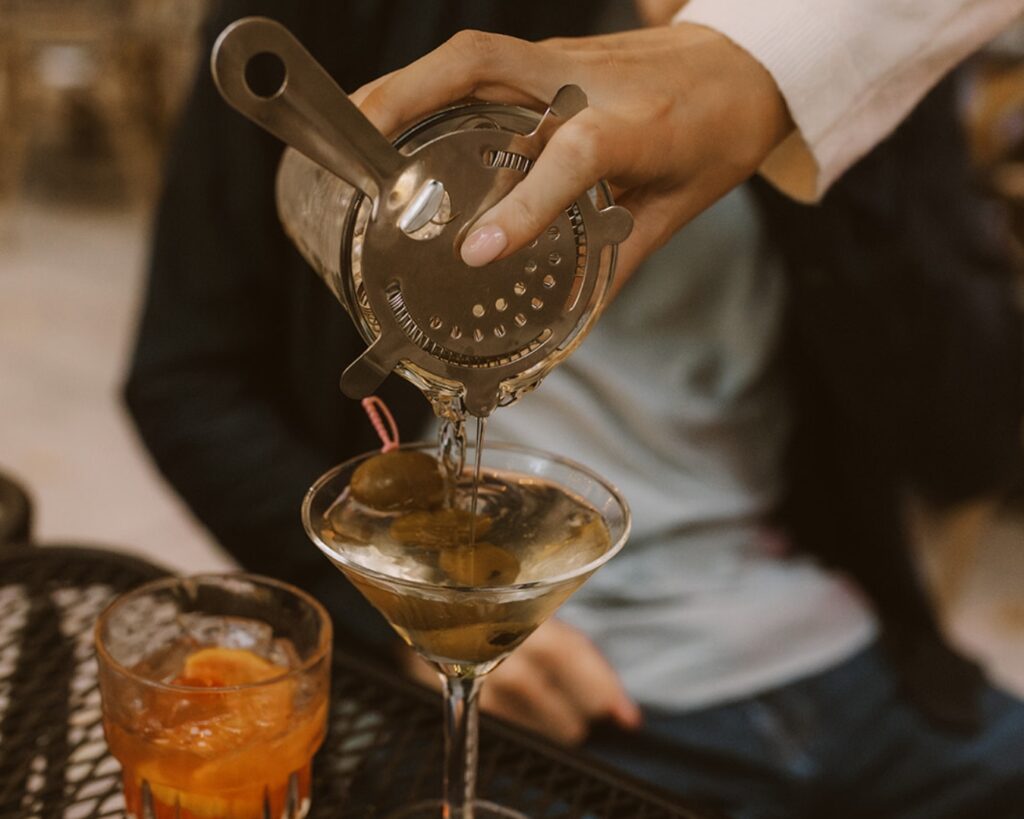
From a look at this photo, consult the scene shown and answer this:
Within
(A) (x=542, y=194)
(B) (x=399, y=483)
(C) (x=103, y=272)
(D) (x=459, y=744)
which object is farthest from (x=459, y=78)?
(C) (x=103, y=272)

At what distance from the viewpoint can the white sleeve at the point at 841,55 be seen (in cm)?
50

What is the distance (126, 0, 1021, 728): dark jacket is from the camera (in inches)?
30.8

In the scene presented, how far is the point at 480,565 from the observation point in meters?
0.44

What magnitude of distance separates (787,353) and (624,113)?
571mm

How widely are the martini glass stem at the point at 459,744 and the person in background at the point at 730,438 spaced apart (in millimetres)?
226

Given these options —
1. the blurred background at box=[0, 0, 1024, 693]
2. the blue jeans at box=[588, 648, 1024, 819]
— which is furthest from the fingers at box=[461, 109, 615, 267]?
the blue jeans at box=[588, 648, 1024, 819]

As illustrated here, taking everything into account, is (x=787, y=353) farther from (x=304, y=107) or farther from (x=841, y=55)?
(x=304, y=107)

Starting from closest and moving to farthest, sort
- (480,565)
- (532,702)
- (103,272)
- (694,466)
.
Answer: (480,565) → (532,702) → (694,466) → (103,272)

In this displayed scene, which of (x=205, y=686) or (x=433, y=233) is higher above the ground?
(x=433, y=233)

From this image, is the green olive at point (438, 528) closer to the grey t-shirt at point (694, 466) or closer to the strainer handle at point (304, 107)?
the strainer handle at point (304, 107)

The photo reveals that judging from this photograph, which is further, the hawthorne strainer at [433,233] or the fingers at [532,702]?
the fingers at [532,702]

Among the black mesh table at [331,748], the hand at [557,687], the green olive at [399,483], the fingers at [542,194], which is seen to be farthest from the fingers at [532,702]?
the fingers at [542,194]

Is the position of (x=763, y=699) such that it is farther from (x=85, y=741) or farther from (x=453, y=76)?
(x=453, y=76)

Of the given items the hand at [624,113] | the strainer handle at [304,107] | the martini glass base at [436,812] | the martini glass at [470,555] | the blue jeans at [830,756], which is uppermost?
the strainer handle at [304,107]
